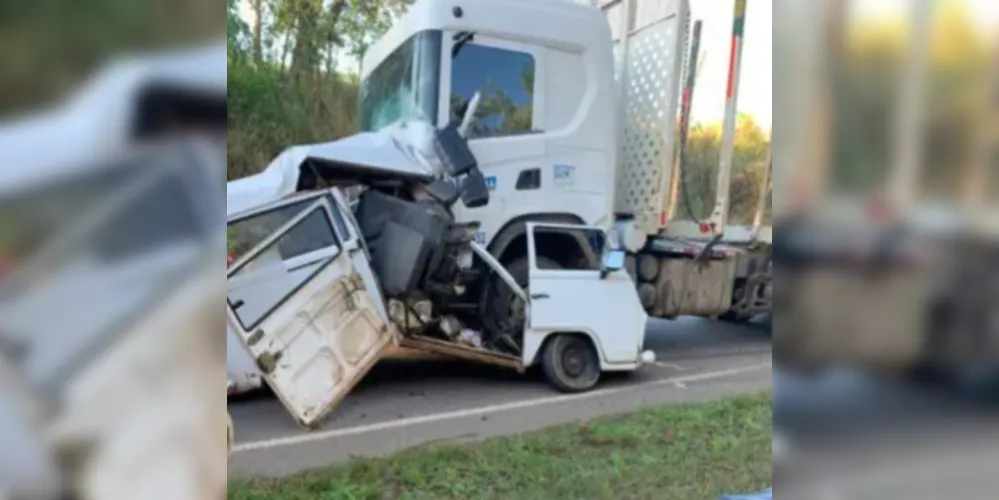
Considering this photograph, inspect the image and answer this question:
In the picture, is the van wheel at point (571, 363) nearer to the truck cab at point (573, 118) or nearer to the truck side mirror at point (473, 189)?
the truck cab at point (573, 118)

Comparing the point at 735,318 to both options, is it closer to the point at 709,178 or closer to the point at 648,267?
the point at 648,267

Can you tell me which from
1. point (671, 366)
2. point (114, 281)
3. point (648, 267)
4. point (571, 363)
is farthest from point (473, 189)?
point (114, 281)

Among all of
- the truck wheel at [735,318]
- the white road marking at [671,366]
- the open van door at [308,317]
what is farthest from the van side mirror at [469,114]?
the truck wheel at [735,318]

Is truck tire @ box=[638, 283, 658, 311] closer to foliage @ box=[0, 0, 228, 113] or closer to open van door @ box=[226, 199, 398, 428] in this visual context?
open van door @ box=[226, 199, 398, 428]

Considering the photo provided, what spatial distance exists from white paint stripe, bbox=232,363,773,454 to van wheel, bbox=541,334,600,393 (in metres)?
0.05

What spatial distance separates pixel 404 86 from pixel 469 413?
159cm

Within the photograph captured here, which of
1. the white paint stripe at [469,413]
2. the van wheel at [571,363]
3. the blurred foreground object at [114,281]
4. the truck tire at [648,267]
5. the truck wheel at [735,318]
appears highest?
the blurred foreground object at [114,281]

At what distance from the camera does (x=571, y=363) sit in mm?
3512

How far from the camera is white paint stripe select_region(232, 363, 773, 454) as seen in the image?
107 inches

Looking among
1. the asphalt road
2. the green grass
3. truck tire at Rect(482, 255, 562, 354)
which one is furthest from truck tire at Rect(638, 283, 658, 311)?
the green grass

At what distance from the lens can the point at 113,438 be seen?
0.58 meters

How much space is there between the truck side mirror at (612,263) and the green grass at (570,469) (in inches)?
31.7

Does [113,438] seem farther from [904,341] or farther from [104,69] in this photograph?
[904,341]

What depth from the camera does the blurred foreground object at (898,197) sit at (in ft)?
2.35
